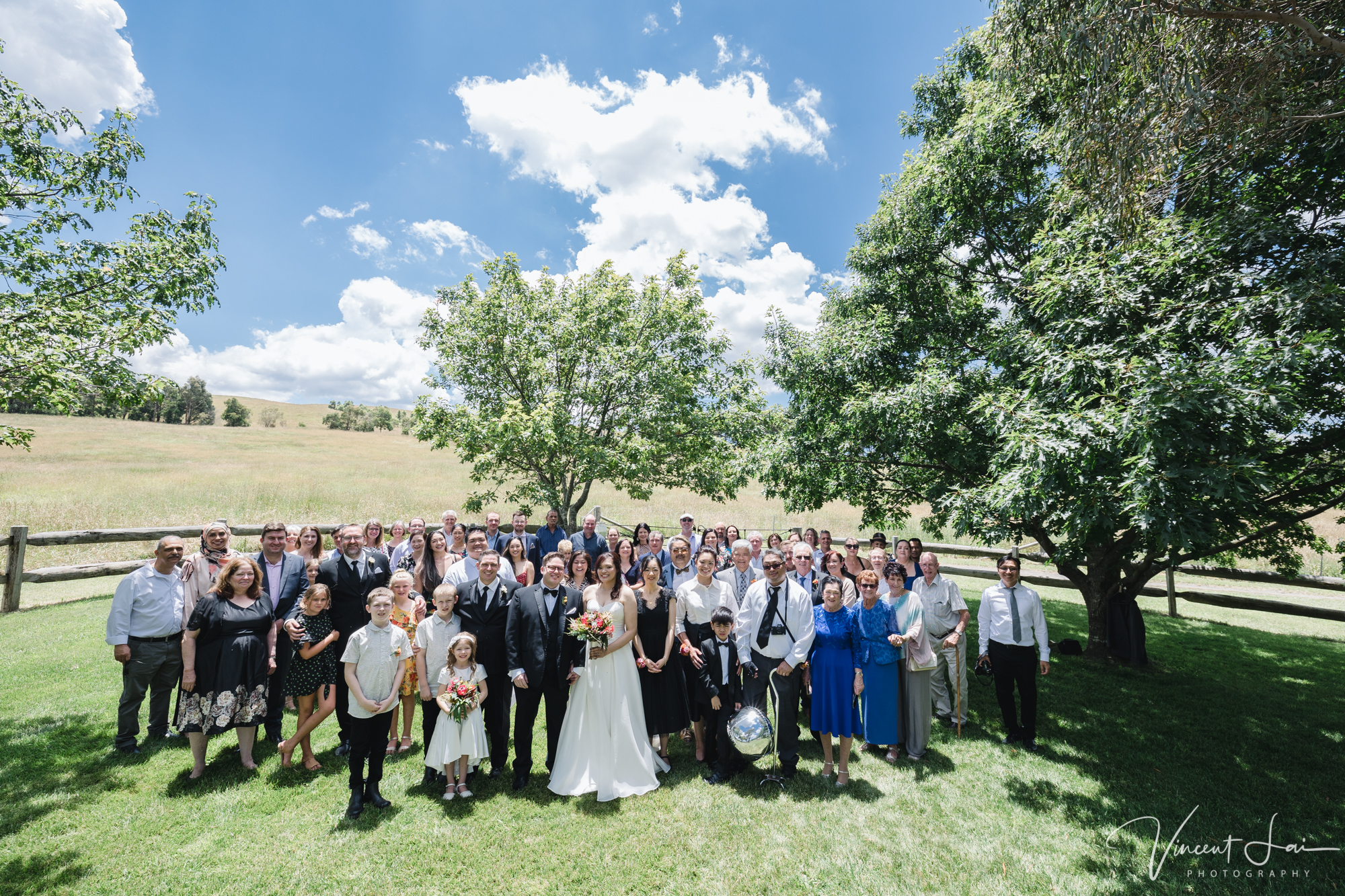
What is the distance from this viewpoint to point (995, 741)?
22.4ft

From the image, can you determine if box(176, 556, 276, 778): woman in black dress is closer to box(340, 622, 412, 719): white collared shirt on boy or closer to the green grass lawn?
the green grass lawn

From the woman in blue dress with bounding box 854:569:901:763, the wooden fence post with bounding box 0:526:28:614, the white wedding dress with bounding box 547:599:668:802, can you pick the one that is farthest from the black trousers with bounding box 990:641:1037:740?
the wooden fence post with bounding box 0:526:28:614

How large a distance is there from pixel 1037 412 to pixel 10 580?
60.7 ft

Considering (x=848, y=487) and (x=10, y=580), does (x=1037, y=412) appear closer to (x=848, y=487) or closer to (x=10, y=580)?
(x=848, y=487)

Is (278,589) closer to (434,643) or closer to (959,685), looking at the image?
(434,643)

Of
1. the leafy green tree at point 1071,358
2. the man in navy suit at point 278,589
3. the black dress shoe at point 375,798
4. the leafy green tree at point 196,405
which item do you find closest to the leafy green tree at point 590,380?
the leafy green tree at point 1071,358

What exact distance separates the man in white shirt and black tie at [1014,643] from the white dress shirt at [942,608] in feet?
1.20

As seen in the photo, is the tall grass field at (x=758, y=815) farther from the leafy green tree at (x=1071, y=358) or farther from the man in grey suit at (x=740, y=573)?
the leafy green tree at (x=1071, y=358)

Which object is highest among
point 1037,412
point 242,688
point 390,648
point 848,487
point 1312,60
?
point 1312,60

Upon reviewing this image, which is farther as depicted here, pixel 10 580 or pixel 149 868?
pixel 10 580

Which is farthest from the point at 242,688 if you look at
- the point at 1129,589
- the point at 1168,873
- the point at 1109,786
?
the point at 1129,589

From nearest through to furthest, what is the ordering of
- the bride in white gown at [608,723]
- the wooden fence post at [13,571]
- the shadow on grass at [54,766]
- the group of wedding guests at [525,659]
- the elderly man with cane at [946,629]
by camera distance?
1. the shadow on grass at [54,766]
2. the group of wedding guests at [525,659]
3. the bride in white gown at [608,723]
4. the elderly man with cane at [946,629]
5. the wooden fence post at [13,571]

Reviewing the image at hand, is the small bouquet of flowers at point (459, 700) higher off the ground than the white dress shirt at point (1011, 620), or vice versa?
the white dress shirt at point (1011, 620)

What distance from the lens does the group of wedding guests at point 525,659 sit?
17.6ft
